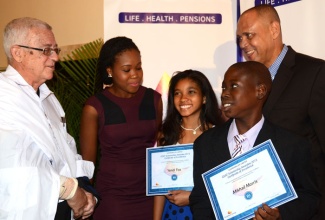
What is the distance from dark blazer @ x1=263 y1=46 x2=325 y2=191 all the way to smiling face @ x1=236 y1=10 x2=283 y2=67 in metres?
0.30

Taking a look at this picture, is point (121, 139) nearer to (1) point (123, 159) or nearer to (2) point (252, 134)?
(1) point (123, 159)

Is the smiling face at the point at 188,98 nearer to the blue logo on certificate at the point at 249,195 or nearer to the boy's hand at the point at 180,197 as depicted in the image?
the boy's hand at the point at 180,197

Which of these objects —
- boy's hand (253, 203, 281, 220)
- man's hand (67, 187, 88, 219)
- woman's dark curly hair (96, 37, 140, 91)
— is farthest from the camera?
woman's dark curly hair (96, 37, 140, 91)

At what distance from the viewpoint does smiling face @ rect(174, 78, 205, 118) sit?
11.3 feet

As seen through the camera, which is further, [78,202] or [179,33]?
[179,33]

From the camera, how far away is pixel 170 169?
3.20 metres

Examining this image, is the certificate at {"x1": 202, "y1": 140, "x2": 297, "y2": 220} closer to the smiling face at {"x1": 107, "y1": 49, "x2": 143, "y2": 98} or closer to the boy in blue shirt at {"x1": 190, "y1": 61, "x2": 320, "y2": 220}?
the boy in blue shirt at {"x1": 190, "y1": 61, "x2": 320, "y2": 220}

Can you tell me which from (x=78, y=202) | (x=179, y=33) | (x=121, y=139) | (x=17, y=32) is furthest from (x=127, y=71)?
(x=179, y=33)

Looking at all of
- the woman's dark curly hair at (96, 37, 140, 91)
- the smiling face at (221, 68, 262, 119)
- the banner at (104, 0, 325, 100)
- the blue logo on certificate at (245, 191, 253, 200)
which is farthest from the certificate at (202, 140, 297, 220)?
the banner at (104, 0, 325, 100)

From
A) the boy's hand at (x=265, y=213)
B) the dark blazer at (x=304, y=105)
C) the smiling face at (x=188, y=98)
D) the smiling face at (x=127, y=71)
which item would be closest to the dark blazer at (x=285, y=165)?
the boy's hand at (x=265, y=213)

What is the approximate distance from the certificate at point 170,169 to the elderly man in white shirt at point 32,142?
50 cm

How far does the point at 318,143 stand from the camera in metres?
2.94

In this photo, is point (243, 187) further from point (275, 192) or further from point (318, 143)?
point (318, 143)

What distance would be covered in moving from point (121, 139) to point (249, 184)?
5.40 ft
